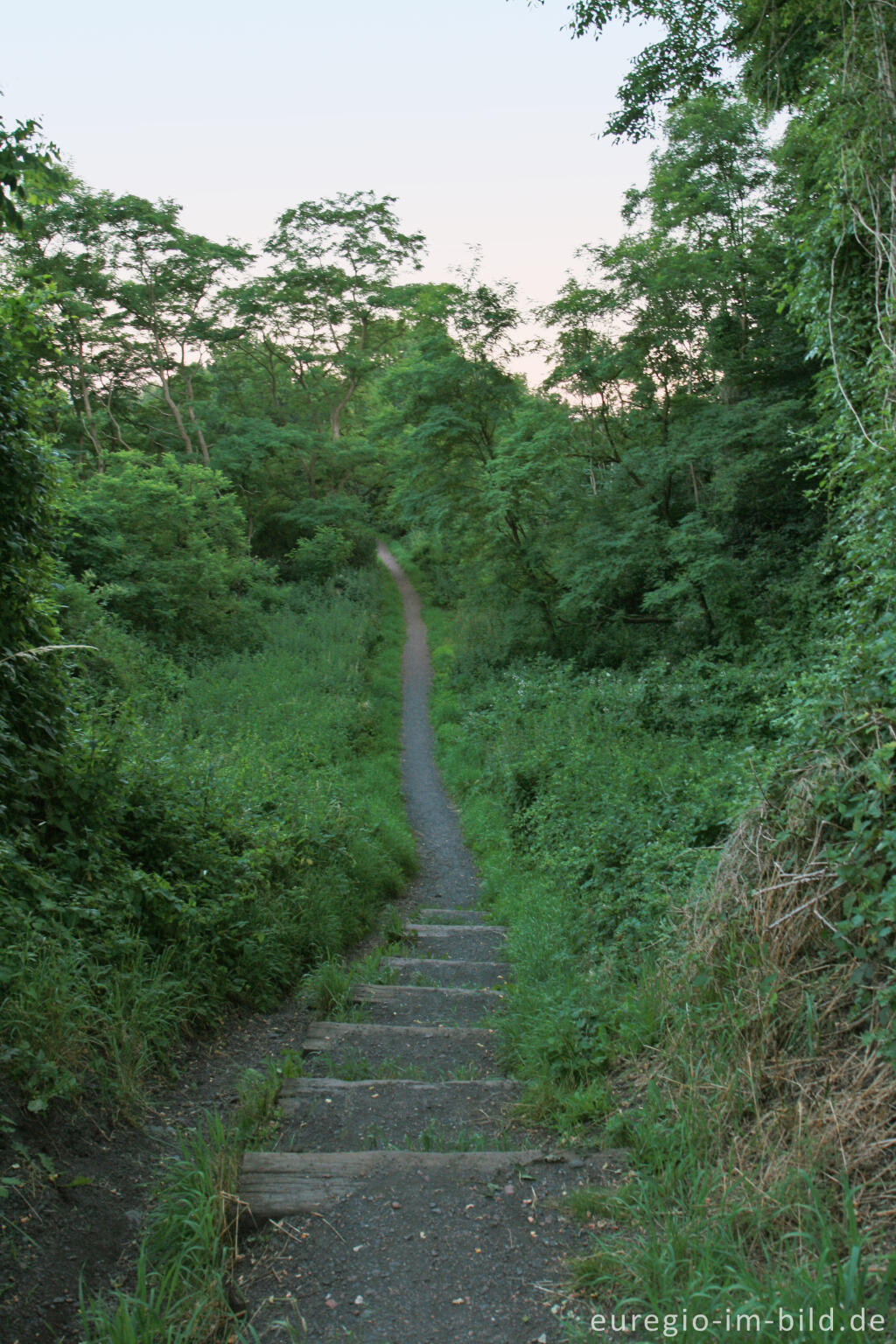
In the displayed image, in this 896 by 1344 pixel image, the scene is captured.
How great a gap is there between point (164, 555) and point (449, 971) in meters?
14.8

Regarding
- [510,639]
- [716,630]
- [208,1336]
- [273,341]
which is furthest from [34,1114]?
[273,341]

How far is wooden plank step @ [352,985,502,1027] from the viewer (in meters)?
5.21

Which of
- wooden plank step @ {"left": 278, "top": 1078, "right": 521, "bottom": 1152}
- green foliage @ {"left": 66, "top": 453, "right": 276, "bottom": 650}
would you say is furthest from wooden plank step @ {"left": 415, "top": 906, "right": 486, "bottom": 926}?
green foliage @ {"left": 66, "top": 453, "right": 276, "bottom": 650}

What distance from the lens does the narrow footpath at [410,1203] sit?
8.16ft

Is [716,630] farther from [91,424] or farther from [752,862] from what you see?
[91,424]

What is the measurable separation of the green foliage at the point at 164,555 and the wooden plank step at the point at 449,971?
10.9 metres

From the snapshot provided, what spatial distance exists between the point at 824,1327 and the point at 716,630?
1309 centimetres

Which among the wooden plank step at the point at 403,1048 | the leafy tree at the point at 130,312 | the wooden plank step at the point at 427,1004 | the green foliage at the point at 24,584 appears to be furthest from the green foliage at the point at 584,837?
the leafy tree at the point at 130,312

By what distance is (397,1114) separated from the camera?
148 inches

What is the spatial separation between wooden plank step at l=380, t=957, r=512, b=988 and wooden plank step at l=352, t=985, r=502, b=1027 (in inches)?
8.6

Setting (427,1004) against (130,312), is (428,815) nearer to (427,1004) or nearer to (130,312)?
(427,1004)

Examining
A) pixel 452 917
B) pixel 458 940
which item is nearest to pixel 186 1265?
pixel 458 940

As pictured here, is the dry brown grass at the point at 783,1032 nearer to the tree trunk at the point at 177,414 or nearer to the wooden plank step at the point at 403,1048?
the wooden plank step at the point at 403,1048

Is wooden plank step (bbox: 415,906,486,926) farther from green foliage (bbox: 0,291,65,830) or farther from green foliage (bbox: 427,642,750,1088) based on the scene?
green foliage (bbox: 0,291,65,830)
